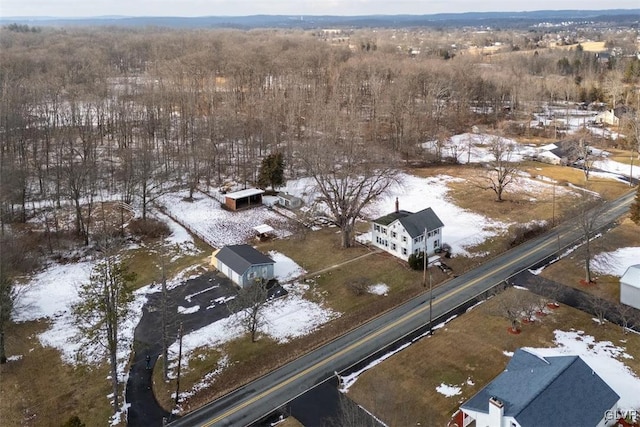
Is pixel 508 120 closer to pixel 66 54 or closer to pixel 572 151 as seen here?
pixel 572 151

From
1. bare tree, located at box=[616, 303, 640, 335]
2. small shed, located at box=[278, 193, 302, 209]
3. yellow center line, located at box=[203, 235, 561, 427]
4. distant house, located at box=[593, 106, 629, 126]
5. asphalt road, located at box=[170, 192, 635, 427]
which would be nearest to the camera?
asphalt road, located at box=[170, 192, 635, 427]

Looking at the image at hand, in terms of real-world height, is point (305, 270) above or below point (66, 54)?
below

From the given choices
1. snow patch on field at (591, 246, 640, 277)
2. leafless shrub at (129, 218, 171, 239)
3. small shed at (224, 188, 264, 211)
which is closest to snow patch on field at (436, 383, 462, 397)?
snow patch on field at (591, 246, 640, 277)

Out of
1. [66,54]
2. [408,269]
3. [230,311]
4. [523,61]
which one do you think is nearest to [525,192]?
[408,269]

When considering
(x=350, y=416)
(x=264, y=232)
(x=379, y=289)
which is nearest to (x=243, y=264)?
(x=264, y=232)

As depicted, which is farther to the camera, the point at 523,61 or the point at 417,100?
the point at 523,61

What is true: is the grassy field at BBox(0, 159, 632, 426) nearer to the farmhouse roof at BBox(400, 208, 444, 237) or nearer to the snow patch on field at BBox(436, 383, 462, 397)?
the farmhouse roof at BBox(400, 208, 444, 237)

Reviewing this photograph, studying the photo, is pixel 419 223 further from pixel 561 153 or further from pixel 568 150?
pixel 568 150
